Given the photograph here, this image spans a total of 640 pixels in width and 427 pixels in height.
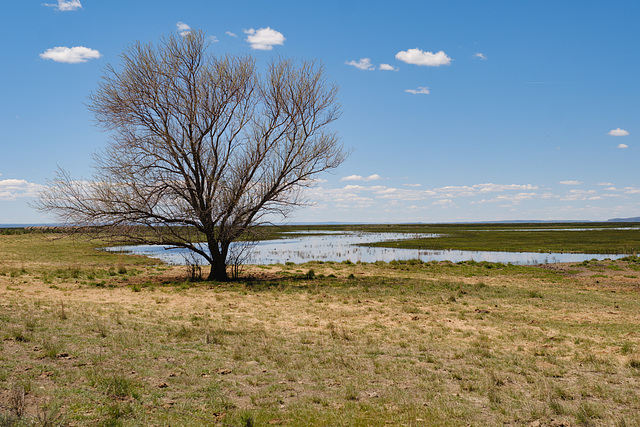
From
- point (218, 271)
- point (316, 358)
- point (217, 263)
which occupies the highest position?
point (217, 263)

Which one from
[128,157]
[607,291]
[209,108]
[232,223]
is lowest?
[607,291]

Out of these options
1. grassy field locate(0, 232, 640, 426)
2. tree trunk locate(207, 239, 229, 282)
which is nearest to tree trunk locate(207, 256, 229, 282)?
tree trunk locate(207, 239, 229, 282)

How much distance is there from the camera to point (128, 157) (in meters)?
22.9

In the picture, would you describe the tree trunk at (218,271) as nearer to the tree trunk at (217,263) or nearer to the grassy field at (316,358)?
the tree trunk at (217,263)

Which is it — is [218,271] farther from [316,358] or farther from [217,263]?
[316,358]

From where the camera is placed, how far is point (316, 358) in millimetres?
9305

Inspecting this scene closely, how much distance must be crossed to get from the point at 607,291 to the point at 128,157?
25633 millimetres

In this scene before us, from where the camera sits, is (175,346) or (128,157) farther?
(128,157)

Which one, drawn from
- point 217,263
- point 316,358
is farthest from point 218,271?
point 316,358

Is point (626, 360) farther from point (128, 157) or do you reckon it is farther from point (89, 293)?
point (128, 157)

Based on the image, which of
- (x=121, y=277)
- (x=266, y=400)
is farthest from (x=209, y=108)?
(x=266, y=400)

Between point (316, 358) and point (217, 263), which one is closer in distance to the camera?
point (316, 358)

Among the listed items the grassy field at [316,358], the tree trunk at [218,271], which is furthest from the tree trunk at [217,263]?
the grassy field at [316,358]

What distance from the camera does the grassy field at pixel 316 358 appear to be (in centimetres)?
629
